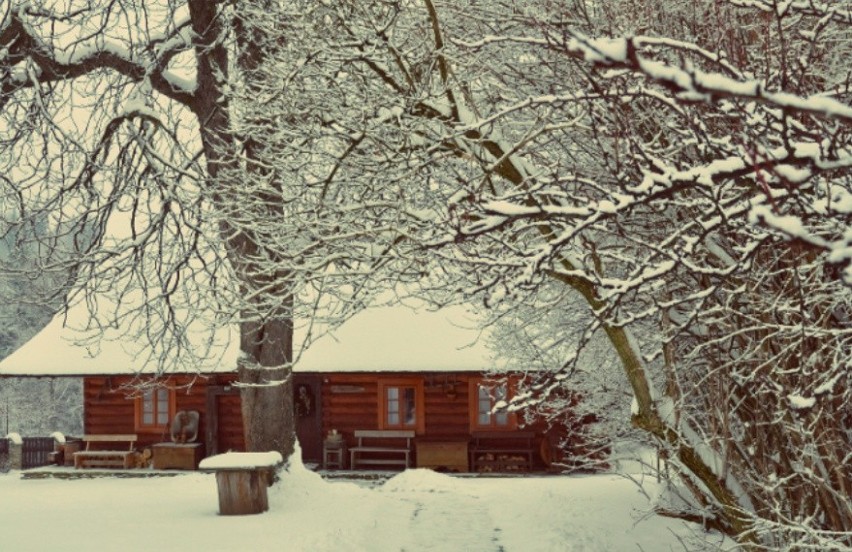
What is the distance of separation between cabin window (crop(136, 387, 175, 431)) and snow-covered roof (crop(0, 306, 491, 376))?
0.83 meters

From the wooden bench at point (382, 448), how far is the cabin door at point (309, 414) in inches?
38.7

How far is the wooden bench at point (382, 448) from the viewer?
2222cm

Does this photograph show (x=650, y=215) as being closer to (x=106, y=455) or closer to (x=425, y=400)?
(x=425, y=400)

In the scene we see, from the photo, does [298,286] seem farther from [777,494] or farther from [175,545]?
[175,545]

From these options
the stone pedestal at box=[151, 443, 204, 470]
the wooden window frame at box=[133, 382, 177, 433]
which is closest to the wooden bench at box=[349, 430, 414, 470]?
the stone pedestal at box=[151, 443, 204, 470]

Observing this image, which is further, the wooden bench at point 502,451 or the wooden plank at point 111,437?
the wooden plank at point 111,437

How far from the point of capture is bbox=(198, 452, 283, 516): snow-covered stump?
45.9ft

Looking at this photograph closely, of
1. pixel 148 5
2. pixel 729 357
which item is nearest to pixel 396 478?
pixel 148 5

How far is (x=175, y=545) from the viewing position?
11.6m

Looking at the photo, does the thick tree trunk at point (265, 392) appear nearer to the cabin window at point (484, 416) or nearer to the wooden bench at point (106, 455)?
the cabin window at point (484, 416)

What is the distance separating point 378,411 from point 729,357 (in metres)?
17.0

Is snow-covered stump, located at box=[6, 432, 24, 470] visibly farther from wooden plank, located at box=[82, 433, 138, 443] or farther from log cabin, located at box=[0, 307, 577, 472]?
wooden plank, located at box=[82, 433, 138, 443]

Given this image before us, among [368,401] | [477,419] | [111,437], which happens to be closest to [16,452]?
[111,437]

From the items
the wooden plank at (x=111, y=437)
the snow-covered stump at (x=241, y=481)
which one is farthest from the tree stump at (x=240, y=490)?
the wooden plank at (x=111, y=437)
